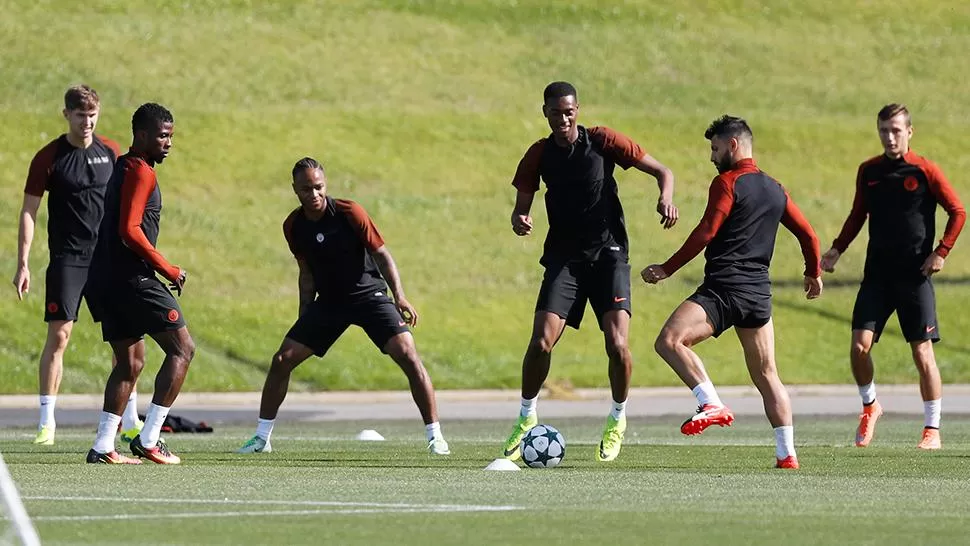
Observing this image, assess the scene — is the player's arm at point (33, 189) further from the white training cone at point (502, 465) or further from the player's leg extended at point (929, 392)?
the player's leg extended at point (929, 392)

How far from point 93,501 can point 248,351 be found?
63.8ft

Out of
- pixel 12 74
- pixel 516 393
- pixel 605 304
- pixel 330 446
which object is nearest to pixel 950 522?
pixel 605 304

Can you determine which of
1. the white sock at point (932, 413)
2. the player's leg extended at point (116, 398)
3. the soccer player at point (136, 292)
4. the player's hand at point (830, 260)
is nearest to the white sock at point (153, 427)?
the soccer player at point (136, 292)

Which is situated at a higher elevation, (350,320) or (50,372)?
(350,320)

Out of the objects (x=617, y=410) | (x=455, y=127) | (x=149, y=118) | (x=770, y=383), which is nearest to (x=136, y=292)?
(x=149, y=118)

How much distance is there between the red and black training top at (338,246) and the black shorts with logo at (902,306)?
3953 mm

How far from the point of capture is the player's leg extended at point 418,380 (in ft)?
47.2

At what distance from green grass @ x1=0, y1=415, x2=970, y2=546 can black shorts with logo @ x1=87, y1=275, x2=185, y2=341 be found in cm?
95

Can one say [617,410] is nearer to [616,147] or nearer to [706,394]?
[706,394]

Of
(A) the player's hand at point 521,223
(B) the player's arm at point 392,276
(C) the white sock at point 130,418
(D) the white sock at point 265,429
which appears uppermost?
(A) the player's hand at point 521,223

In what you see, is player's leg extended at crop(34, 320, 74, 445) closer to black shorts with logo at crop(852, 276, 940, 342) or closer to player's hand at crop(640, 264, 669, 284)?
player's hand at crop(640, 264, 669, 284)

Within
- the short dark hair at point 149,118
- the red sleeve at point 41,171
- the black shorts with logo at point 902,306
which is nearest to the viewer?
the short dark hair at point 149,118

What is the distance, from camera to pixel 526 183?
1420 cm

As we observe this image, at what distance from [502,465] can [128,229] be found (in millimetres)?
2811
